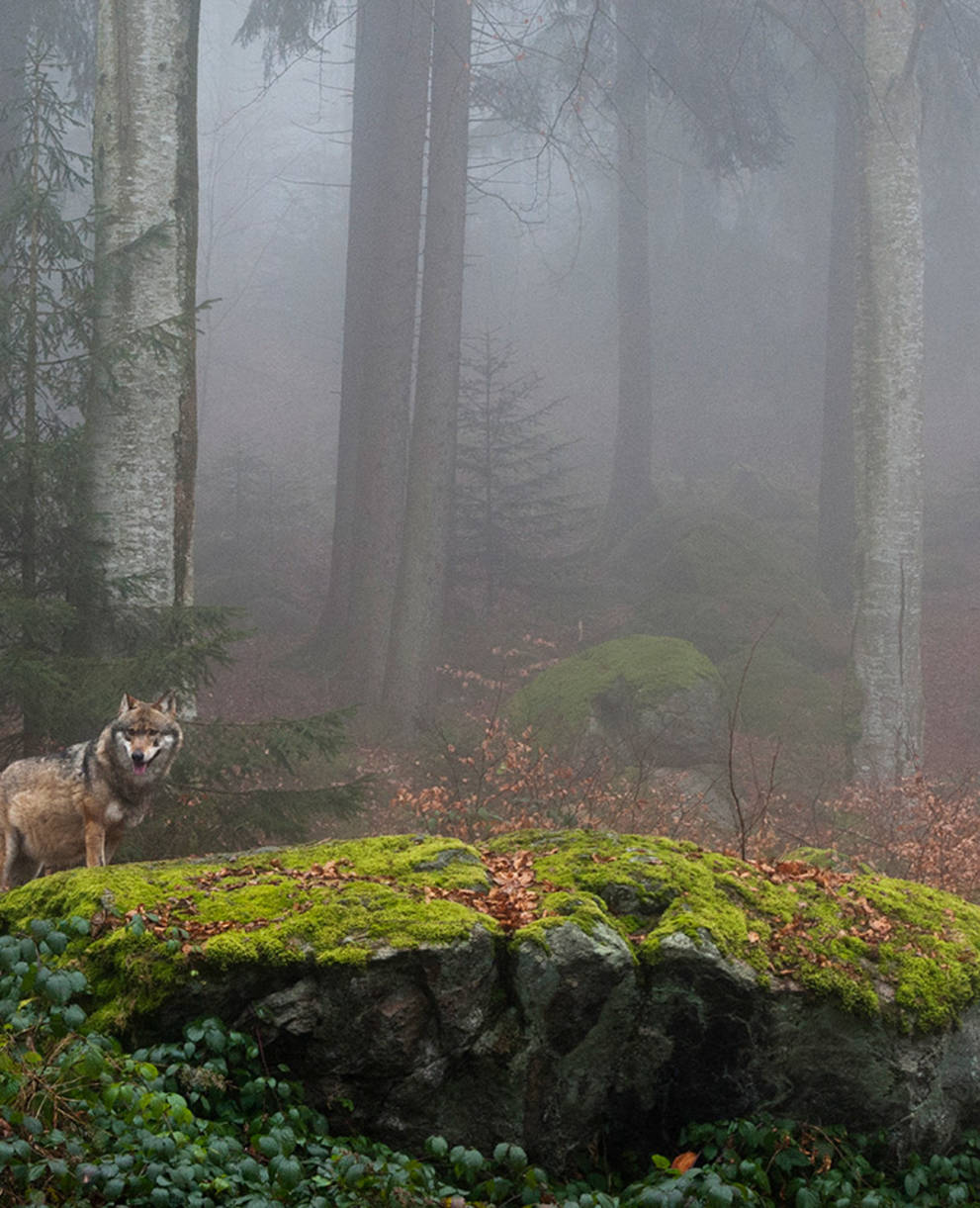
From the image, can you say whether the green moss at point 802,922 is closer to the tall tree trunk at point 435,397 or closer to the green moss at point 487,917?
the green moss at point 487,917

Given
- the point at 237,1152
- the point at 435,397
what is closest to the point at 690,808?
the point at 435,397

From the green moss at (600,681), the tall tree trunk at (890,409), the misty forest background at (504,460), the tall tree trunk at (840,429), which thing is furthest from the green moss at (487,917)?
the tall tree trunk at (840,429)

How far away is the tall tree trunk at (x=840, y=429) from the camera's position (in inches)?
814

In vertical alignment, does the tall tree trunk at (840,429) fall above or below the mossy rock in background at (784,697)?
above

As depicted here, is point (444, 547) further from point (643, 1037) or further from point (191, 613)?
point (643, 1037)

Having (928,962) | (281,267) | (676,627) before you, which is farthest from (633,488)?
(281,267)

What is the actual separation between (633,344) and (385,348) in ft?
35.6

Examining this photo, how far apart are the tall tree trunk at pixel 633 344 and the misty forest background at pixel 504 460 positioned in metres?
0.11

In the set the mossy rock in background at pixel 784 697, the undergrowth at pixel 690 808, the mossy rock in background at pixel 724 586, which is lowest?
the undergrowth at pixel 690 808

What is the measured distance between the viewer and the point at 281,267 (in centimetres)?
4594

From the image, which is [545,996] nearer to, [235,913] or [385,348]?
[235,913]

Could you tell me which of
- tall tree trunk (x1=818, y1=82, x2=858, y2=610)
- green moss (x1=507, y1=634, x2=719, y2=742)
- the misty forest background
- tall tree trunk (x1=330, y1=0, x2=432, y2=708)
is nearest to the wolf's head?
the misty forest background

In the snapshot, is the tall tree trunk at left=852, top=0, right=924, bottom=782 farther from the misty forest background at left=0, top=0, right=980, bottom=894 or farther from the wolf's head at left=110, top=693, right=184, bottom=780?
the wolf's head at left=110, top=693, right=184, bottom=780

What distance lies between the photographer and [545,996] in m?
4.11
